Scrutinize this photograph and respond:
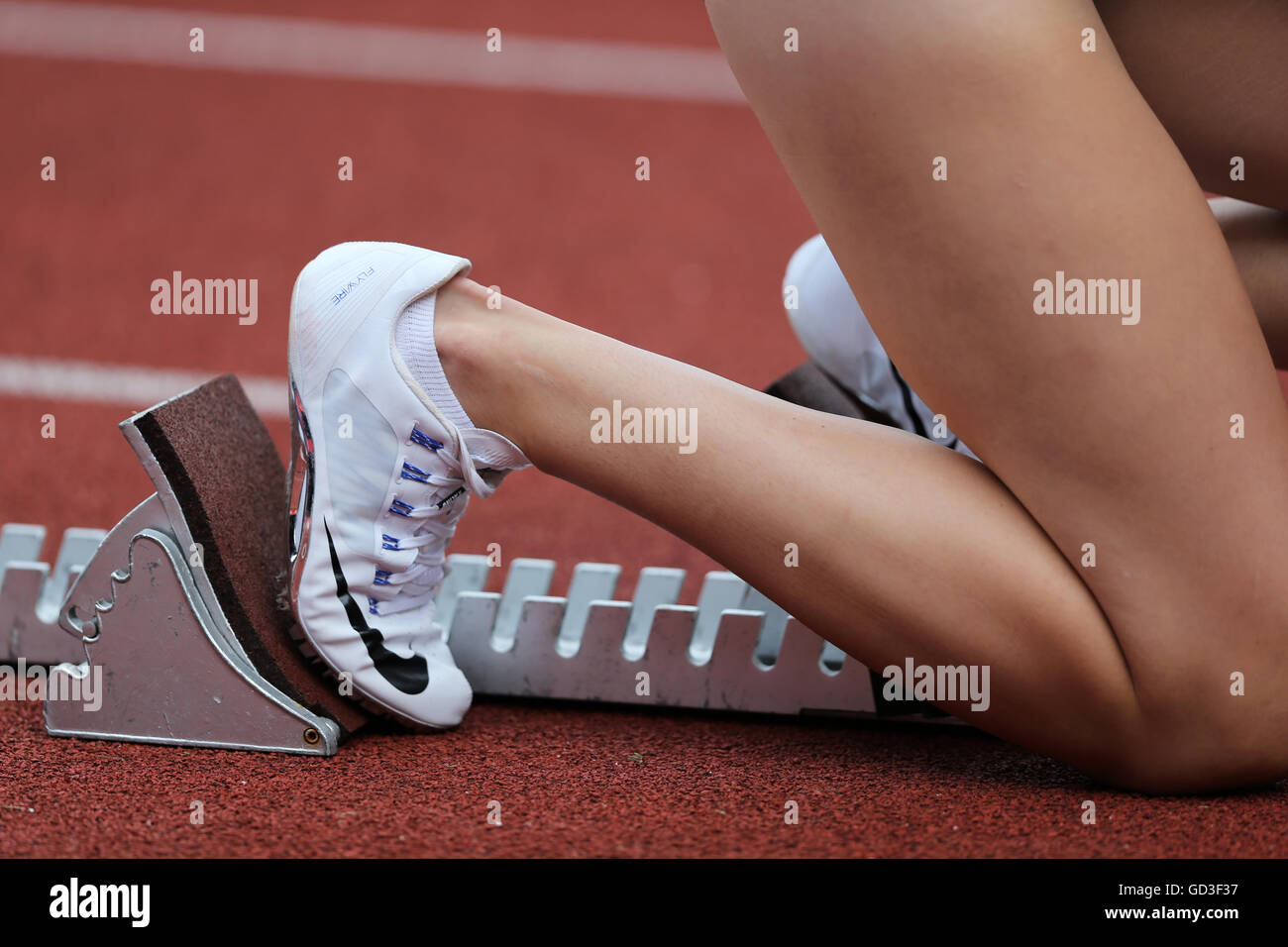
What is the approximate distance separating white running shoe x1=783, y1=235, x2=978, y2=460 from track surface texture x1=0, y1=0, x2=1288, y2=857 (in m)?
0.32

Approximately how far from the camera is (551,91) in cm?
448

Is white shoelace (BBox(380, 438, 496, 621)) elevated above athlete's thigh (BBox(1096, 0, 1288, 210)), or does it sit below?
below

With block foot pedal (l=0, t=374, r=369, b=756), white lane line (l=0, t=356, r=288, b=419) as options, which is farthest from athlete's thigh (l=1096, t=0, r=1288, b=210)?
white lane line (l=0, t=356, r=288, b=419)

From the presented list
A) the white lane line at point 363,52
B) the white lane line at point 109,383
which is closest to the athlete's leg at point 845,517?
the white lane line at point 109,383

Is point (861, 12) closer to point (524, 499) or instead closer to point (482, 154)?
point (524, 499)

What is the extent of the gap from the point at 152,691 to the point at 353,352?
315 millimetres

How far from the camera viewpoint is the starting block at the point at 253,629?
1110mm

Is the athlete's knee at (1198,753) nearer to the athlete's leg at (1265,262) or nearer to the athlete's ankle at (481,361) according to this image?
the athlete's leg at (1265,262)

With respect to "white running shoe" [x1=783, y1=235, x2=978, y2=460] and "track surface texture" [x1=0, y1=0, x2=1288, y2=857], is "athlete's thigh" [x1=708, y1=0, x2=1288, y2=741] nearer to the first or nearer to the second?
"track surface texture" [x1=0, y1=0, x2=1288, y2=857]

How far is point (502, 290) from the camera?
2932 mm

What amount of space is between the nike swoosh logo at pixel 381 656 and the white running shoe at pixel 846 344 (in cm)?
51

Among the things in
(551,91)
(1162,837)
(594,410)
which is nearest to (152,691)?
(594,410)

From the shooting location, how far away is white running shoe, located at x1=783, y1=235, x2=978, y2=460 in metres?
1.38

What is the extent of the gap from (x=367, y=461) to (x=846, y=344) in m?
0.53
